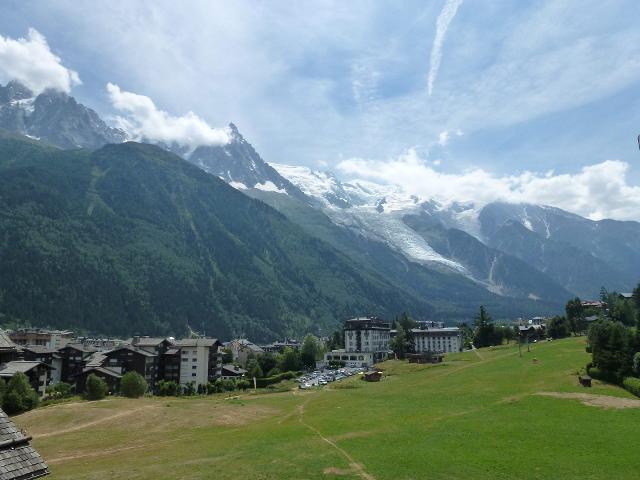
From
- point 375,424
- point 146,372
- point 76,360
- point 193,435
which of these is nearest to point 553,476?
point 375,424

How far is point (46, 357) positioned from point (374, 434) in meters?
130

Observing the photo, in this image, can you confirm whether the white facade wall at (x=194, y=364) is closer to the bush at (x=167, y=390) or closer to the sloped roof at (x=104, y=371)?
the bush at (x=167, y=390)

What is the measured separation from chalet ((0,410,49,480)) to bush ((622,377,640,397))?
72.2 meters

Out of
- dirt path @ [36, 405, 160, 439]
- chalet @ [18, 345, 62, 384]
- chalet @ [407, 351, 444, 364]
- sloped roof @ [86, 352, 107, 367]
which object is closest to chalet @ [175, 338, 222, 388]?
sloped roof @ [86, 352, 107, 367]

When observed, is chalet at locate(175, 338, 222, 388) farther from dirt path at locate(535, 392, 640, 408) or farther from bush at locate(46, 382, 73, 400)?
dirt path at locate(535, 392, 640, 408)

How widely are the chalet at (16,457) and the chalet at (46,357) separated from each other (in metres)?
141

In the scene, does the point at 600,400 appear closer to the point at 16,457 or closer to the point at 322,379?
the point at 16,457

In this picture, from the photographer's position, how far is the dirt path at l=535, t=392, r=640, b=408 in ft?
203

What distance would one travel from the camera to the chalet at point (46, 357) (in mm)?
146000

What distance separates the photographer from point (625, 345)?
7725 cm

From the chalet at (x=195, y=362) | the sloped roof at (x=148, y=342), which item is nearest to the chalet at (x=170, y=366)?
the chalet at (x=195, y=362)

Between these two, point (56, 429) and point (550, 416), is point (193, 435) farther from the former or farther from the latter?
point (550, 416)

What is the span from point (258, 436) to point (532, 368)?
59063 mm

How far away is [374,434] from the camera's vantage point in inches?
2258
